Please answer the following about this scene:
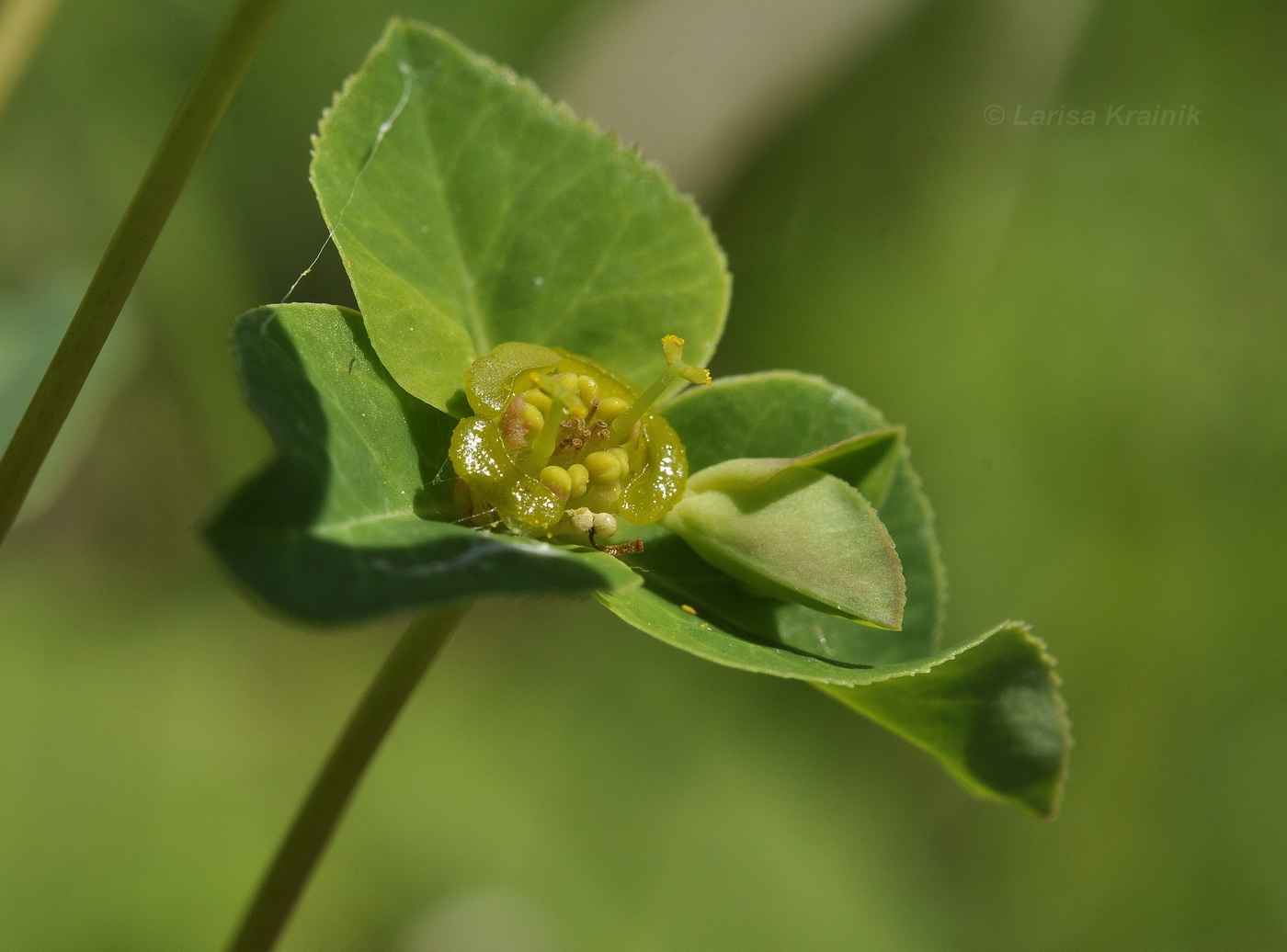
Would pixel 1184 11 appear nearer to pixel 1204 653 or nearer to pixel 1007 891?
pixel 1204 653

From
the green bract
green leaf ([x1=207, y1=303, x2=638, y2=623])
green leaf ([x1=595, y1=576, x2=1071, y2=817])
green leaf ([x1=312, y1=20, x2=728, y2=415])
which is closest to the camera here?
green leaf ([x1=207, y1=303, x2=638, y2=623])

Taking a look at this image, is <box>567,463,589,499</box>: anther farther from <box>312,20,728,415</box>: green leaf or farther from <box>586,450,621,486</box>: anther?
<box>312,20,728,415</box>: green leaf

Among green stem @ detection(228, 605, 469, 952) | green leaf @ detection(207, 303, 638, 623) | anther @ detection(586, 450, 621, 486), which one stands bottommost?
green stem @ detection(228, 605, 469, 952)

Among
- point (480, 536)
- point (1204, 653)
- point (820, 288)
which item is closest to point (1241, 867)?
point (1204, 653)

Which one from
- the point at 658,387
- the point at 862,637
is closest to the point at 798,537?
the point at 658,387

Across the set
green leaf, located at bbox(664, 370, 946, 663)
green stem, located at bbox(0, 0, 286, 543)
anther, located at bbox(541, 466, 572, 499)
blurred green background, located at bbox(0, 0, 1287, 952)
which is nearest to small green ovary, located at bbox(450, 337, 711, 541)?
anther, located at bbox(541, 466, 572, 499)

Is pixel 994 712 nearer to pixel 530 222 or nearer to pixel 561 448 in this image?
pixel 561 448
